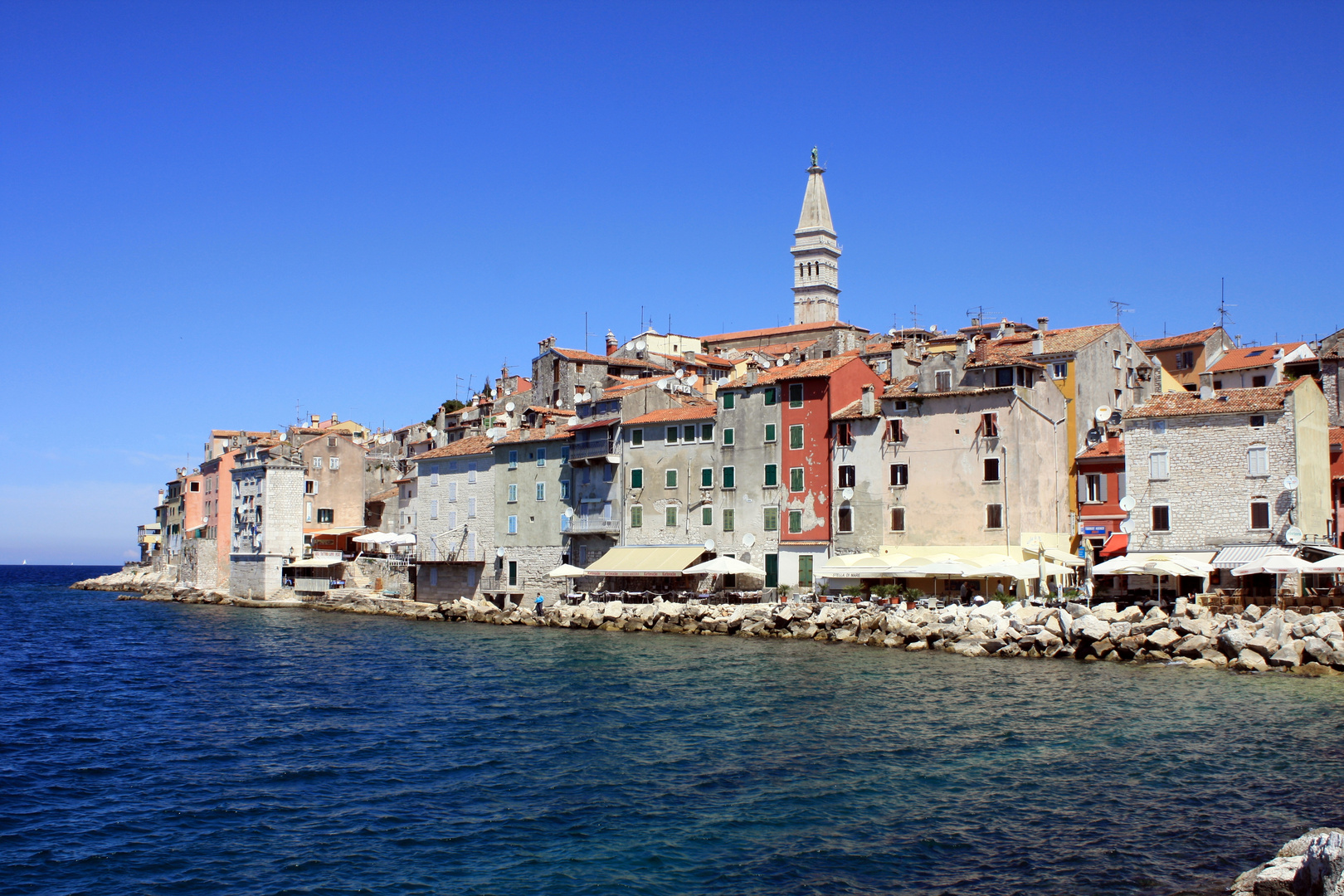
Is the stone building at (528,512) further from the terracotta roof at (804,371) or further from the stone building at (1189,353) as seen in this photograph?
the stone building at (1189,353)

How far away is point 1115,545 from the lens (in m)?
47.3

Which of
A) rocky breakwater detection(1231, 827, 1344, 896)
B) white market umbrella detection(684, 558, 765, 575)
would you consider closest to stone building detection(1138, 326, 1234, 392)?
white market umbrella detection(684, 558, 765, 575)

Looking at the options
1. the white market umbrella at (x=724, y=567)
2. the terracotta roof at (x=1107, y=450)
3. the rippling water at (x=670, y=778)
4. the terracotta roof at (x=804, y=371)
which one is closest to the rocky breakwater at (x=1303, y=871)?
the rippling water at (x=670, y=778)

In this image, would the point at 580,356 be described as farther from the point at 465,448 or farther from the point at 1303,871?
the point at 1303,871

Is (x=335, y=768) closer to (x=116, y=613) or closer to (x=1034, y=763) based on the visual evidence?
(x=1034, y=763)

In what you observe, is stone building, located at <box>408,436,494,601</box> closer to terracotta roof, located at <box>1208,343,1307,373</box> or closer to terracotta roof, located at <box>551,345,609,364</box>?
terracotta roof, located at <box>551,345,609,364</box>

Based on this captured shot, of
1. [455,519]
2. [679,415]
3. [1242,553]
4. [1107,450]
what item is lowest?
[1242,553]

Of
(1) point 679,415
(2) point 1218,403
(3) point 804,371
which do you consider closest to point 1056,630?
(2) point 1218,403

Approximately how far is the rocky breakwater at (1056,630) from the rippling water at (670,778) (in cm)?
156

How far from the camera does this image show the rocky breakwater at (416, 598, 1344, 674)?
110 feet

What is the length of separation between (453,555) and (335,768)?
4511 centimetres

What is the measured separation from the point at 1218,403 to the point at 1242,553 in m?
5.98

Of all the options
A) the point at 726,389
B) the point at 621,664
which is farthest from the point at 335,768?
the point at 726,389

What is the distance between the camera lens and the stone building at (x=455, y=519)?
217ft
